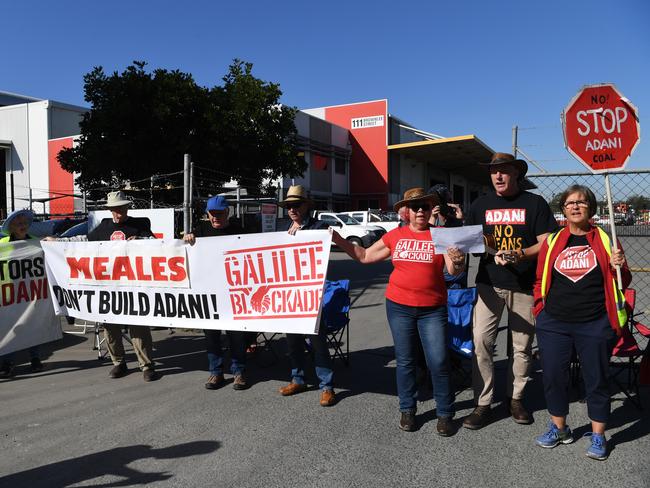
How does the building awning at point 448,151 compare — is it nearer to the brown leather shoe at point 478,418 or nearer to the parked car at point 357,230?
the parked car at point 357,230

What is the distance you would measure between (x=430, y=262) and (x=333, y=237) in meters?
0.86

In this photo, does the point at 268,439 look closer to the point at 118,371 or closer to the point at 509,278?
the point at 509,278

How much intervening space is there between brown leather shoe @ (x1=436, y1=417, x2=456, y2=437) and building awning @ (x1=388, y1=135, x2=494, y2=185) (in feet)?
111

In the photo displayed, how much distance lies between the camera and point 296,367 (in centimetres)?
453

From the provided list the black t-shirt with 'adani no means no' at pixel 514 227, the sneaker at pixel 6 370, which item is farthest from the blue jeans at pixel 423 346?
the sneaker at pixel 6 370

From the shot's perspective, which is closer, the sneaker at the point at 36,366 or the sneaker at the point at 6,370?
the sneaker at the point at 6,370

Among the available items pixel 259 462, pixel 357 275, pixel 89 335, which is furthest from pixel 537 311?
pixel 357 275

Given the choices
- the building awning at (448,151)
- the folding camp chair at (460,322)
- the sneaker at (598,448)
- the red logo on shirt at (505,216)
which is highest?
the building awning at (448,151)

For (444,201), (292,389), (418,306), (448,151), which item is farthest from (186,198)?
Answer: (448,151)

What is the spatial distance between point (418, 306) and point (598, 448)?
146 centimetres

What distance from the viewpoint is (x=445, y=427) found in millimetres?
3557

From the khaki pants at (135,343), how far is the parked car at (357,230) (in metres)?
15.3

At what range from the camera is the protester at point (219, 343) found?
4.68m

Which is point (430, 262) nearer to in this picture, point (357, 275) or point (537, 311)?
point (537, 311)
